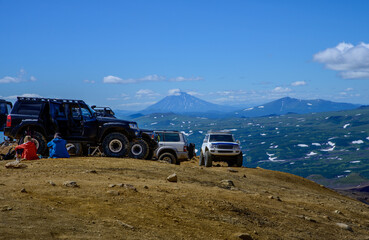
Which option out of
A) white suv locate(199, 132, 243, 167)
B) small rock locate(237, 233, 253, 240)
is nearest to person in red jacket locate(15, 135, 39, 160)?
small rock locate(237, 233, 253, 240)

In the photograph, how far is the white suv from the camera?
28.0 metres

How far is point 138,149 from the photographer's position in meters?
22.8

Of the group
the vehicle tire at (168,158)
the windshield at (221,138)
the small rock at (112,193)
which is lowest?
the vehicle tire at (168,158)

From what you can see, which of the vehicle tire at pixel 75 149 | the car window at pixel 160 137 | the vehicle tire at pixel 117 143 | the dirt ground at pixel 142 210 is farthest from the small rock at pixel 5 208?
the car window at pixel 160 137

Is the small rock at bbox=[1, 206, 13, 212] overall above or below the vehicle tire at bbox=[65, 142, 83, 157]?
below

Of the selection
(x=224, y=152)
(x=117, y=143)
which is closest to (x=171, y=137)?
(x=224, y=152)

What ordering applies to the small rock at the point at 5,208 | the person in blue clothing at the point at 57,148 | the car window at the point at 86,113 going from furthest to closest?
the car window at the point at 86,113 → the person in blue clothing at the point at 57,148 → the small rock at the point at 5,208

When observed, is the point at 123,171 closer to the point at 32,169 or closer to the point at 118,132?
the point at 32,169

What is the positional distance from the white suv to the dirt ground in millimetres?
10297

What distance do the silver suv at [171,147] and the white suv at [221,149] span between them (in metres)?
2.59

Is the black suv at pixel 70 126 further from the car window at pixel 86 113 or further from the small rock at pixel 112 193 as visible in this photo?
the small rock at pixel 112 193

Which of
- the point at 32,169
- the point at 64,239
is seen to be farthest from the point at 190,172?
the point at 64,239

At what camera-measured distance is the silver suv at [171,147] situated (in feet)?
83.3

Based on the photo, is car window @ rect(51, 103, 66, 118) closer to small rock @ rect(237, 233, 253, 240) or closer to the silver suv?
the silver suv
